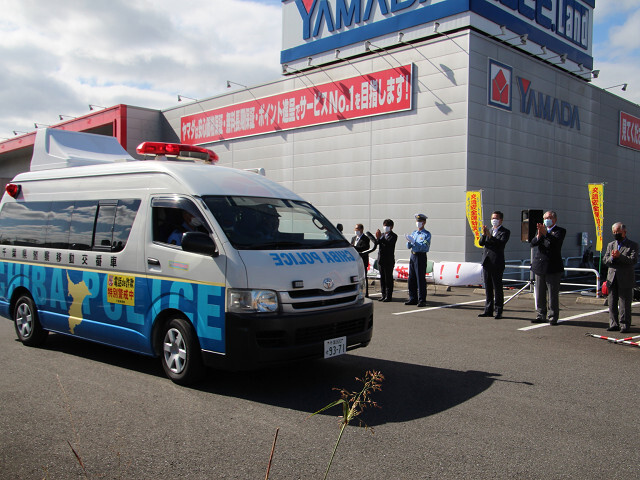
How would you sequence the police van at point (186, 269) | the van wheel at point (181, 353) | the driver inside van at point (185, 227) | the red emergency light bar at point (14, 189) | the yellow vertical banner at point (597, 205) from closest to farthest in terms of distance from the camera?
the police van at point (186, 269), the van wheel at point (181, 353), the driver inside van at point (185, 227), the red emergency light bar at point (14, 189), the yellow vertical banner at point (597, 205)

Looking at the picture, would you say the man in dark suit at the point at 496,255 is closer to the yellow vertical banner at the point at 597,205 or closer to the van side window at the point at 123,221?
the yellow vertical banner at the point at 597,205

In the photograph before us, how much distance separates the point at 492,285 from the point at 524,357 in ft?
12.2

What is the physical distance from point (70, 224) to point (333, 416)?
4372 mm

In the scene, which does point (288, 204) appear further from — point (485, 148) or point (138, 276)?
point (485, 148)

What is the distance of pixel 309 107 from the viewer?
20766mm

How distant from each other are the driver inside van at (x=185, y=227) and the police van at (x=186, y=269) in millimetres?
15

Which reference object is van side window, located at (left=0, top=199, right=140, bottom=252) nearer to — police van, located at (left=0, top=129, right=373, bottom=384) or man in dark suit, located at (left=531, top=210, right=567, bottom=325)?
police van, located at (left=0, top=129, right=373, bottom=384)

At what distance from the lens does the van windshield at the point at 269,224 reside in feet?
18.6

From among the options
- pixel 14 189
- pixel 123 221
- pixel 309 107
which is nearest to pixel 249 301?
pixel 123 221

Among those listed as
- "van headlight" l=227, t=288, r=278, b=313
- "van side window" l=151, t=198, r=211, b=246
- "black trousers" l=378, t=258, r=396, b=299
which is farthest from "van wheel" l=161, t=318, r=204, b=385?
"black trousers" l=378, t=258, r=396, b=299

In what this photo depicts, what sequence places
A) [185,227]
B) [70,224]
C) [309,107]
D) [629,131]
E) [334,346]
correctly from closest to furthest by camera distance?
[334,346]
[185,227]
[70,224]
[309,107]
[629,131]

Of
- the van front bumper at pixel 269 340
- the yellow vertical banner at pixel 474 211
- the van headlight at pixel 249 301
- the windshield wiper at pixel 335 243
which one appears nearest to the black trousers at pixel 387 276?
the yellow vertical banner at pixel 474 211

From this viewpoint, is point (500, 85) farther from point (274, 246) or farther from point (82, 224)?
point (82, 224)

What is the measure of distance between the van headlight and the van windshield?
47cm
